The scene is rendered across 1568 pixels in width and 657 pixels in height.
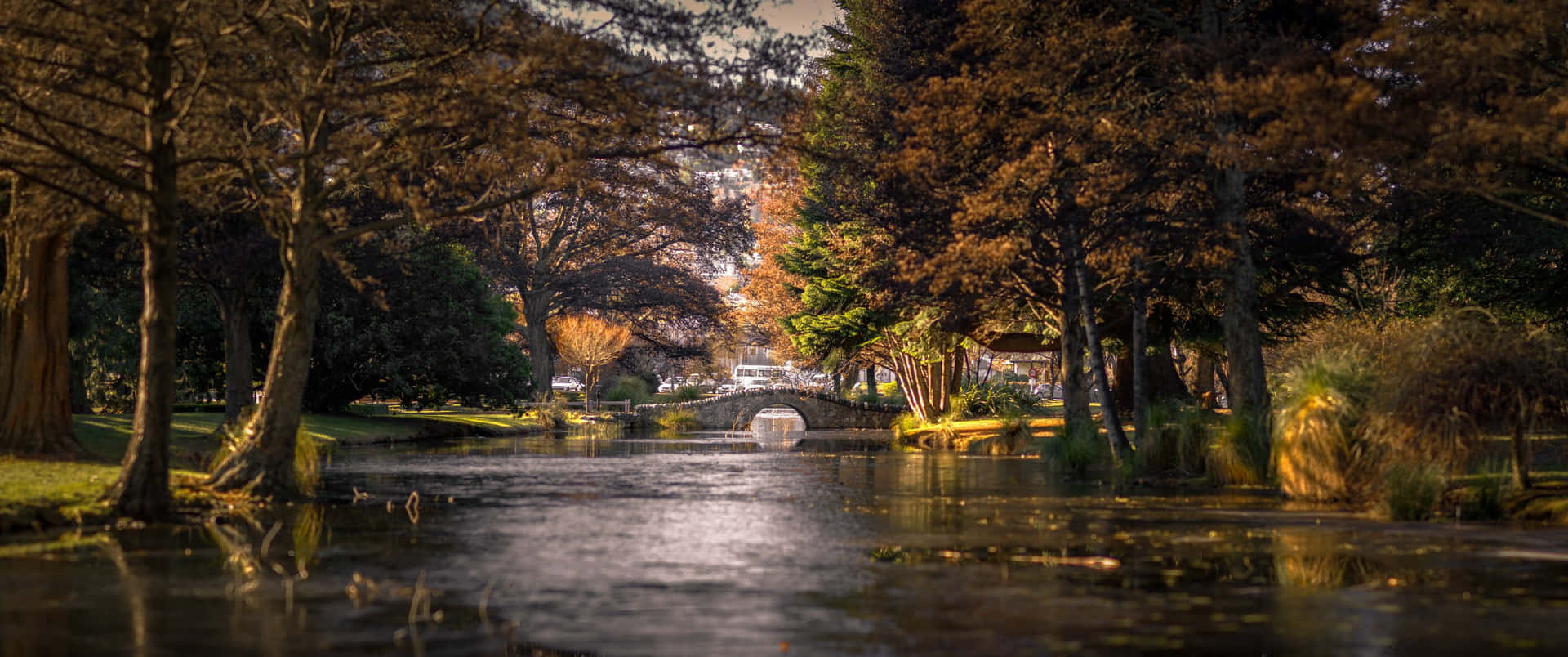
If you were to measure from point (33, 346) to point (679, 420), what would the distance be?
54.1 metres

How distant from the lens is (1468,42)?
2205 centimetres

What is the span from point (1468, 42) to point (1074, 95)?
390 inches

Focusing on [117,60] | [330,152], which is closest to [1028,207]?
[330,152]

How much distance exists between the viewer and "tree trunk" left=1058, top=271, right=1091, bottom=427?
37594mm

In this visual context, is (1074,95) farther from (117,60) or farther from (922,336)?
(922,336)

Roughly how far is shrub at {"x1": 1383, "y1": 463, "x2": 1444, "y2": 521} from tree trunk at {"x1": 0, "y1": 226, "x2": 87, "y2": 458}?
2306 centimetres

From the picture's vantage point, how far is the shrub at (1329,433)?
24.6 meters

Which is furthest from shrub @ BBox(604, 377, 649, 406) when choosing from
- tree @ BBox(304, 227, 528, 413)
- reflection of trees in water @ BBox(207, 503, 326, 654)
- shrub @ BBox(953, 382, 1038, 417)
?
reflection of trees in water @ BBox(207, 503, 326, 654)

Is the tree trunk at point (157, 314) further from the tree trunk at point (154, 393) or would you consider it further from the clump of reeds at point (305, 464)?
the clump of reeds at point (305, 464)

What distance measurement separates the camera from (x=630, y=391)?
9625cm

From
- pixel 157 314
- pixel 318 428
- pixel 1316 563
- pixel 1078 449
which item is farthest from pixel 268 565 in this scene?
pixel 318 428

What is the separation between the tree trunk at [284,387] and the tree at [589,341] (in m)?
68.0

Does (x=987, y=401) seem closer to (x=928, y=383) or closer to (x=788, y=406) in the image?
(x=928, y=383)

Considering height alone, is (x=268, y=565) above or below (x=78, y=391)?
below
